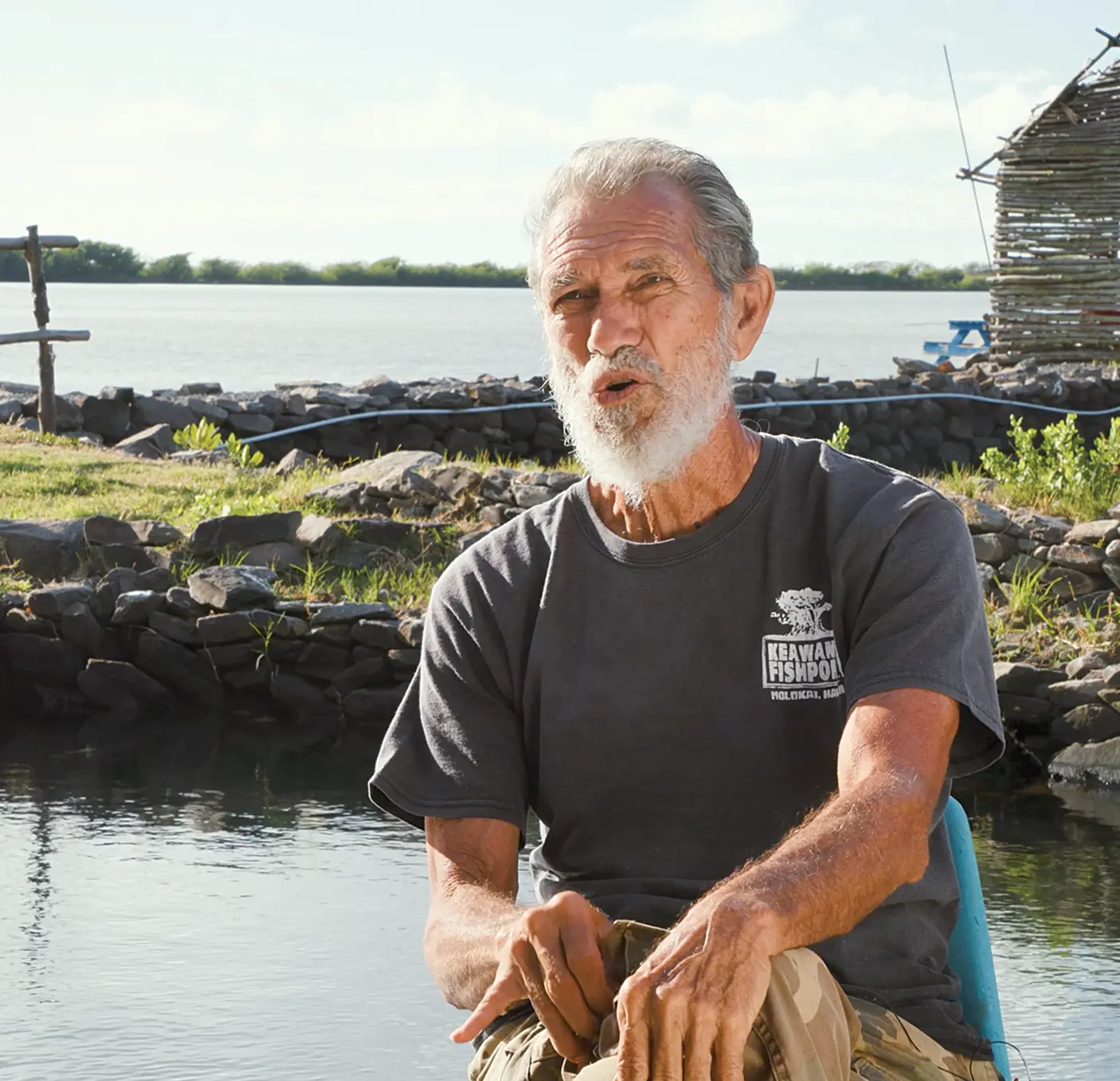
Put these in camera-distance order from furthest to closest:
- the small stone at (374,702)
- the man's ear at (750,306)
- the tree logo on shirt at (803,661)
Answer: the small stone at (374,702) < the man's ear at (750,306) < the tree logo on shirt at (803,661)

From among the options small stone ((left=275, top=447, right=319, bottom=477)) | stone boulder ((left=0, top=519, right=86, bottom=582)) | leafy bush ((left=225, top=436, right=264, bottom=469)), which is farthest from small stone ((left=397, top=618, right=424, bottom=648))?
leafy bush ((left=225, top=436, right=264, bottom=469))

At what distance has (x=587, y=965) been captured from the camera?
1926 millimetres

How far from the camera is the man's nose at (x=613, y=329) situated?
2.38m

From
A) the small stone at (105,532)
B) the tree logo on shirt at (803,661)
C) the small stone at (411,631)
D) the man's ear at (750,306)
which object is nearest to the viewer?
the tree logo on shirt at (803,661)

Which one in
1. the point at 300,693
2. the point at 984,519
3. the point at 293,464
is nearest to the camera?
the point at 300,693

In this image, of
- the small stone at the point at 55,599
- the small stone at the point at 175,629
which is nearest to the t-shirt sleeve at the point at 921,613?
the small stone at the point at 175,629

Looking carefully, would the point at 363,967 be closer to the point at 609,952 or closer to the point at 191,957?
the point at 191,957

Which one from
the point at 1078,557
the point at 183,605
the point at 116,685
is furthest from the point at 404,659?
the point at 1078,557

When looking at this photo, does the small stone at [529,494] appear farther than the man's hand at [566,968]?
Yes

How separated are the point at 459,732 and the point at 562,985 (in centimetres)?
48

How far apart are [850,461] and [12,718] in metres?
5.98

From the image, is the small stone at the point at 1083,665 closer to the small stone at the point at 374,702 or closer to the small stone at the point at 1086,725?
the small stone at the point at 1086,725

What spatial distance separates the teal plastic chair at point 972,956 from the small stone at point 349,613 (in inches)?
208

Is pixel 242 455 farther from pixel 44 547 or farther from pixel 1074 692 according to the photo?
pixel 1074 692
